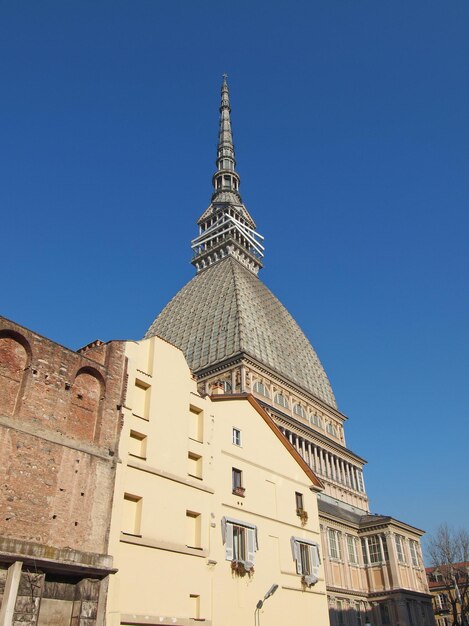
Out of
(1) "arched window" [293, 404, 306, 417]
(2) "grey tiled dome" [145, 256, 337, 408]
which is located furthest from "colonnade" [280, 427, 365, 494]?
(2) "grey tiled dome" [145, 256, 337, 408]

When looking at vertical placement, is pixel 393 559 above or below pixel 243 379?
below

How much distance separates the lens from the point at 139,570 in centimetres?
2250

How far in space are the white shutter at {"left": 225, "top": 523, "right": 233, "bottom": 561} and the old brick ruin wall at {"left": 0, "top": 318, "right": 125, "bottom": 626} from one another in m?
6.95

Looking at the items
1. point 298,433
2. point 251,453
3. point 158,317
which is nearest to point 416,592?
point 298,433

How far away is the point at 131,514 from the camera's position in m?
23.6

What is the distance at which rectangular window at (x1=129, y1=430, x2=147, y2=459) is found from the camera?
2481 cm

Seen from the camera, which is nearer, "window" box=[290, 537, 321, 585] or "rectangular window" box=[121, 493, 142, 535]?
"rectangular window" box=[121, 493, 142, 535]

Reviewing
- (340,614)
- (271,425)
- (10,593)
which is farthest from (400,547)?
(10,593)

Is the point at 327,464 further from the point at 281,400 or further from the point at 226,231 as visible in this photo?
the point at 226,231

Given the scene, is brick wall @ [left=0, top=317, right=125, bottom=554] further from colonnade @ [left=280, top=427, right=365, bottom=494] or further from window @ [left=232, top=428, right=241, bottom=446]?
colonnade @ [left=280, top=427, right=365, bottom=494]

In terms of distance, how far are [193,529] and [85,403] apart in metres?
7.68

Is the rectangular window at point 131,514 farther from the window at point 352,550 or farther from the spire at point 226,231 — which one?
the spire at point 226,231

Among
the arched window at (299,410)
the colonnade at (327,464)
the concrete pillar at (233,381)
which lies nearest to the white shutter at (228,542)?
the colonnade at (327,464)

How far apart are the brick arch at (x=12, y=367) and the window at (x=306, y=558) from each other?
55.8 ft
